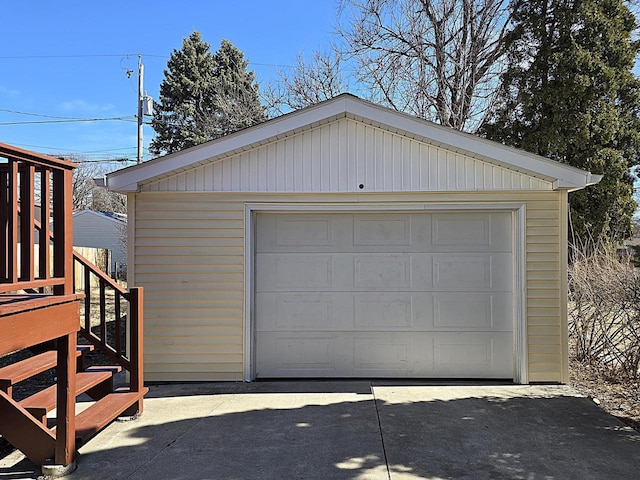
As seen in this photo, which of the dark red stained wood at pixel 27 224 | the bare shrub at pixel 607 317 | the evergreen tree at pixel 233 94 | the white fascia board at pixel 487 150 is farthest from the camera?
the evergreen tree at pixel 233 94

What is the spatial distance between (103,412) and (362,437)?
2152 millimetres

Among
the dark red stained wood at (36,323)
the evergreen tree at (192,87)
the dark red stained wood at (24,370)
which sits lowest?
the dark red stained wood at (24,370)

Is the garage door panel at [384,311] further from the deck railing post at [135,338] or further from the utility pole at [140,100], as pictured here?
the utility pole at [140,100]

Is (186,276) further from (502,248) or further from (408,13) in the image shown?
(408,13)

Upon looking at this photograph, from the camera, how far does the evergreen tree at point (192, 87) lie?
2594 cm

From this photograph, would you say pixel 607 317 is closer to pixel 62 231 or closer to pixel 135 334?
pixel 135 334

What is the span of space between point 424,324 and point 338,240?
4.84 ft

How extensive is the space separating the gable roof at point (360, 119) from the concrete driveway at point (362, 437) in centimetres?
249

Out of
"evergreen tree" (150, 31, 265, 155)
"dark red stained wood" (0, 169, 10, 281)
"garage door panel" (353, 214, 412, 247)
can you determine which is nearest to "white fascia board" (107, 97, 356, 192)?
"garage door panel" (353, 214, 412, 247)

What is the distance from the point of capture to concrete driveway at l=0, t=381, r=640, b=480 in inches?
150

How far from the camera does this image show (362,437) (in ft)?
14.7

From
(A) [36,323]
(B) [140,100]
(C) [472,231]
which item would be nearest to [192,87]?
(B) [140,100]

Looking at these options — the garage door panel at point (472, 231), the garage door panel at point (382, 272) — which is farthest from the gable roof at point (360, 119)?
the garage door panel at point (382, 272)

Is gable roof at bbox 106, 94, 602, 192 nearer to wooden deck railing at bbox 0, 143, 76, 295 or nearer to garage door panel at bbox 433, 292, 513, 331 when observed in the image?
garage door panel at bbox 433, 292, 513, 331
